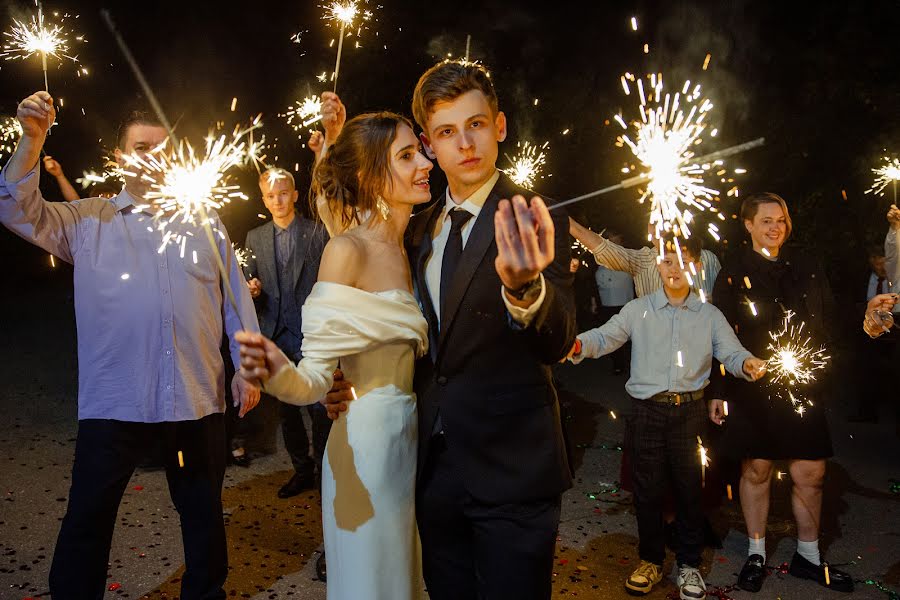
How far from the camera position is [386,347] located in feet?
8.79

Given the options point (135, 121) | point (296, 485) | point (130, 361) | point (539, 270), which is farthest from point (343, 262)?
point (296, 485)

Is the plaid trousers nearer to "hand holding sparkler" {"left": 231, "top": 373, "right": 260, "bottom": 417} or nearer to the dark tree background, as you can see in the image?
"hand holding sparkler" {"left": 231, "top": 373, "right": 260, "bottom": 417}

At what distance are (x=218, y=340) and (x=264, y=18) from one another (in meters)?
7.84

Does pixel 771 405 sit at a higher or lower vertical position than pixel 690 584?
higher

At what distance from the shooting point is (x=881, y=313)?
13.5ft

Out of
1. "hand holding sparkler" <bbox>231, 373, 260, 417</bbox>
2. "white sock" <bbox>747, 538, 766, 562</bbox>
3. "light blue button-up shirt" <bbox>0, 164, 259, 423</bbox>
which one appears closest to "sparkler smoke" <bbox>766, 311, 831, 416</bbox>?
"white sock" <bbox>747, 538, 766, 562</bbox>

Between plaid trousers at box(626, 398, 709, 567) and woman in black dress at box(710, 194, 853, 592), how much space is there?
0.24 m

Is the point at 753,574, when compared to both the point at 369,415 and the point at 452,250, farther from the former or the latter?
the point at 452,250

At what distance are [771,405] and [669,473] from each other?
0.76 meters

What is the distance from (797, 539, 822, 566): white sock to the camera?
4645 mm

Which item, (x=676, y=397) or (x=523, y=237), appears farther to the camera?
(x=676, y=397)

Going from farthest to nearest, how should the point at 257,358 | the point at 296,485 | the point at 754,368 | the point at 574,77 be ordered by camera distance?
the point at 574,77 → the point at 296,485 → the point at 754,368 → the point at 257,358

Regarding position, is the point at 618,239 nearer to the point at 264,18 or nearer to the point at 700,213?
the point at 700,213

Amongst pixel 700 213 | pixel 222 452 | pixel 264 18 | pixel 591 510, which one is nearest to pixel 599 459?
pixel 591 510
